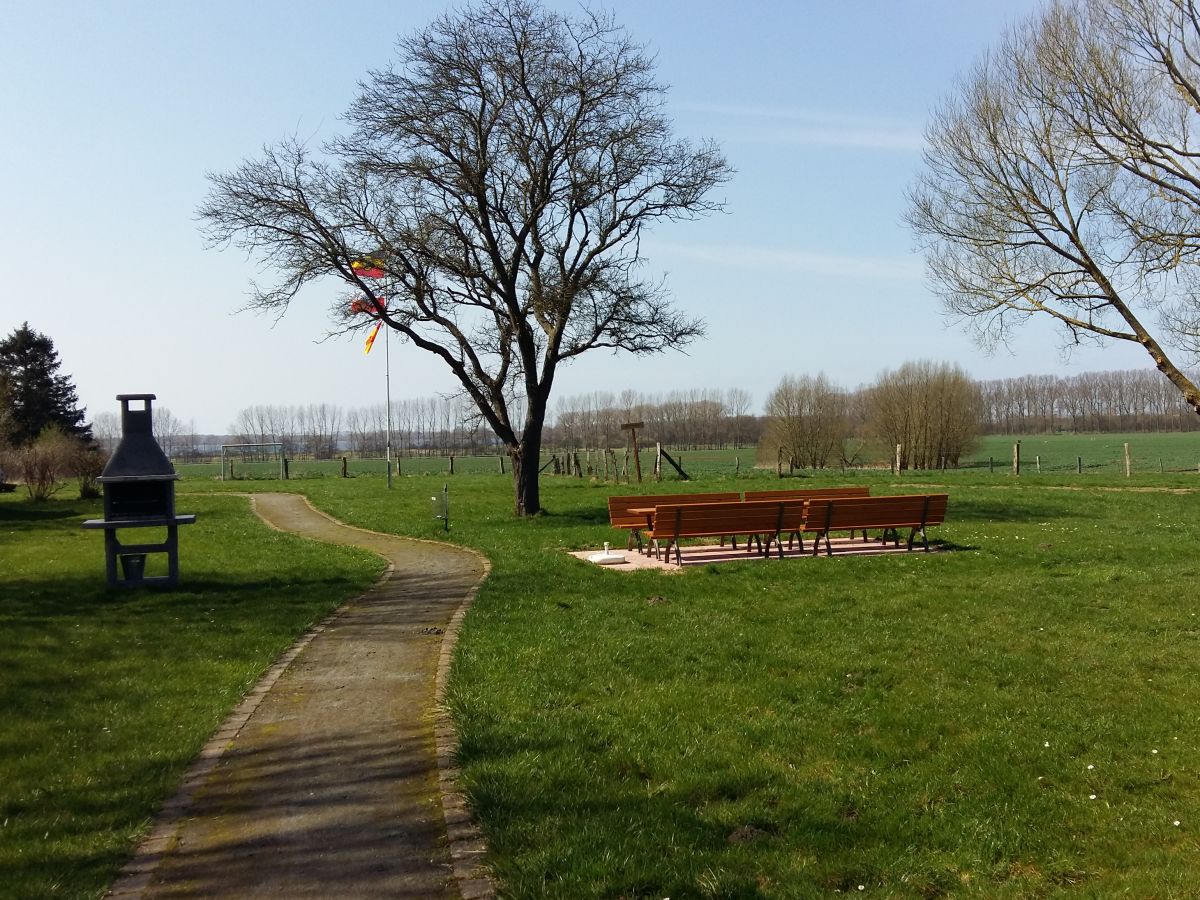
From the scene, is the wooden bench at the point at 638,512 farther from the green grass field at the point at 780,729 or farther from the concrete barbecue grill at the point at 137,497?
the concrete barbecue grill at the point at 137,497

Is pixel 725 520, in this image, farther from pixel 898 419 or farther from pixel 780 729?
pixel 898 419

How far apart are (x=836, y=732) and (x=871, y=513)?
29.2 ft

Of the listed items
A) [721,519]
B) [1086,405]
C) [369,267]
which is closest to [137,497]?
[721,519]

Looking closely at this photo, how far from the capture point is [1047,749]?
18.9 feet

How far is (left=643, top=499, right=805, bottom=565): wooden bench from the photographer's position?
44.8 ft

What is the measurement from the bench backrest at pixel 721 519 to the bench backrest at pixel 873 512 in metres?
0.31

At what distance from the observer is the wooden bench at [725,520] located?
13.6m

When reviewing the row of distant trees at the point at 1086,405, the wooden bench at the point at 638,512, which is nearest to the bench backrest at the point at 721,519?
the wooden bench at the point at 638,512

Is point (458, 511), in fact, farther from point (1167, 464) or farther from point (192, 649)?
point (1167, 464)

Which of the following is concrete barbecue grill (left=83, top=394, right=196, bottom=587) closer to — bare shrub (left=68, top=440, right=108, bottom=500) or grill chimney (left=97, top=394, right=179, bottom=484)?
grill chimney (left=97, top=394, right=179, bottom=484)

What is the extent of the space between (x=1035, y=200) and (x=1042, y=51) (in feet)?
8.89

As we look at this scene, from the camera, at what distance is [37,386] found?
5794 cm

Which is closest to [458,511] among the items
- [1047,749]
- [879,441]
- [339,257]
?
[339,257]

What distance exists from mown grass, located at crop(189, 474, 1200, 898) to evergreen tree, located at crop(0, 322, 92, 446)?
53.9 meters
